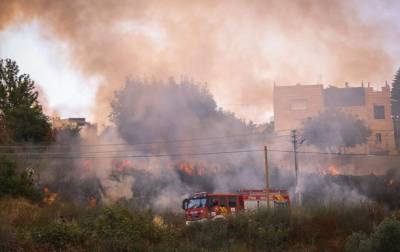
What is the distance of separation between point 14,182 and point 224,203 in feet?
57.2

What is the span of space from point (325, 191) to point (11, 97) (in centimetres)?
3680

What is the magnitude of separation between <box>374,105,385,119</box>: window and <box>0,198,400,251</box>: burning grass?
38495mm

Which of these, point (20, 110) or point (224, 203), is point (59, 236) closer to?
point (224, 203)

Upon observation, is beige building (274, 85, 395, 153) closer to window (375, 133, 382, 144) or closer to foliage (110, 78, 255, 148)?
window (375, 133, 382, 144)

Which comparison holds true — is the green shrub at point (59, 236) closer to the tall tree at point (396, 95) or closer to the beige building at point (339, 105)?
the beige building at point (339, 105)

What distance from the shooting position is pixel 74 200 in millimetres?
Answer: 50531

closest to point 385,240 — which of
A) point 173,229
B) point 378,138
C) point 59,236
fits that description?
point 173,229

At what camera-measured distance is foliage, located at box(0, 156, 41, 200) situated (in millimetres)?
46219

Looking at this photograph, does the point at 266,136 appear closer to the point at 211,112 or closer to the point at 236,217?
the point at 211,112

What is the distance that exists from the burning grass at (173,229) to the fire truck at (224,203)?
4.59ft

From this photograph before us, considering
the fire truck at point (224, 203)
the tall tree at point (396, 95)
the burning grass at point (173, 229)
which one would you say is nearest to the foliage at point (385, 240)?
the burning grass at point (173, 229)

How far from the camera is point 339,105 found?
80125 mm

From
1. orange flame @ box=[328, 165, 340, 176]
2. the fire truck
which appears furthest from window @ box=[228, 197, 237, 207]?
orange flame @ box=[328, 165, 340, 176]

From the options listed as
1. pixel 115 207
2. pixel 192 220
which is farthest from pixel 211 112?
pixel 115 207
